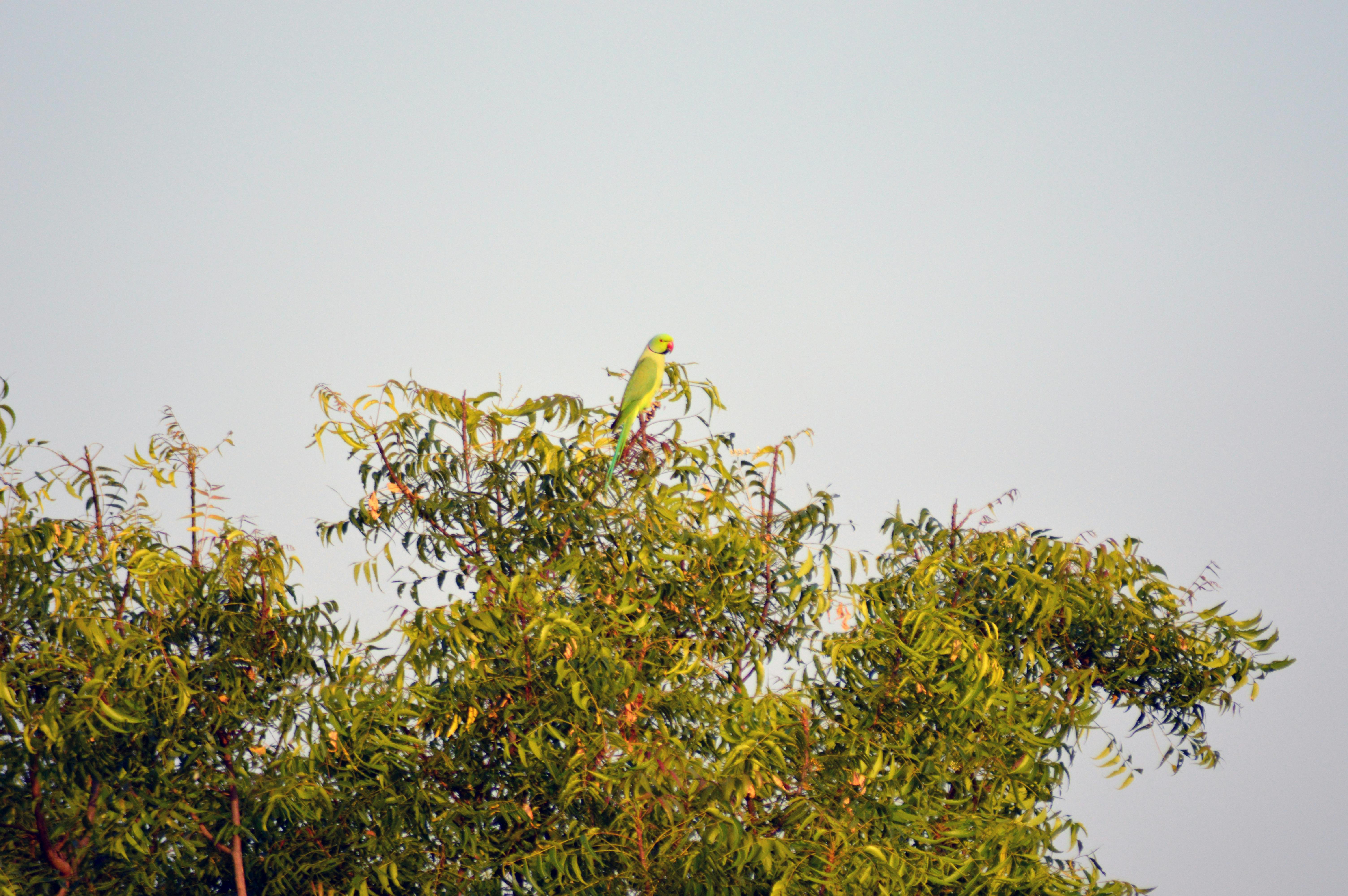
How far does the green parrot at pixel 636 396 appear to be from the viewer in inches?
255

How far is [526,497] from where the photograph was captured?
20.8 feet

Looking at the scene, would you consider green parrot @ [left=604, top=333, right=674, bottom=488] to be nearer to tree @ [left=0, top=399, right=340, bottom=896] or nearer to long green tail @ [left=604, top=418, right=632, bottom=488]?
long green tail @ [left=604, top=418, right=632, bottom=488]

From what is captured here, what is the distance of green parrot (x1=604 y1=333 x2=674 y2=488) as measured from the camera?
646cm

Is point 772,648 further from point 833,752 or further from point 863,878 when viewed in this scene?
point 863,878

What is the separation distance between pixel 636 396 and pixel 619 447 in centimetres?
40

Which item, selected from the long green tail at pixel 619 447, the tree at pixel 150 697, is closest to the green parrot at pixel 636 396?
the long green tail at pixel 619 447

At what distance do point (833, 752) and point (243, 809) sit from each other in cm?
309

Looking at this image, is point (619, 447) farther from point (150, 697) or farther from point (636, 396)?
point (150, 697)

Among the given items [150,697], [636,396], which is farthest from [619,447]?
[150,697]

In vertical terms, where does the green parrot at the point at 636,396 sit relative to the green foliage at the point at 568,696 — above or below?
above

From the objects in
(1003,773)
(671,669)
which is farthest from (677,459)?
(1003,773)

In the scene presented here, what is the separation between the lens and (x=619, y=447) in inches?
253

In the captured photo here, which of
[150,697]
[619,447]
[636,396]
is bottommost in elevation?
[150,697]

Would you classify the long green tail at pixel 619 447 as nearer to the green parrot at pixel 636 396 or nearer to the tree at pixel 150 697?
the green parrot at pixel 636 396
